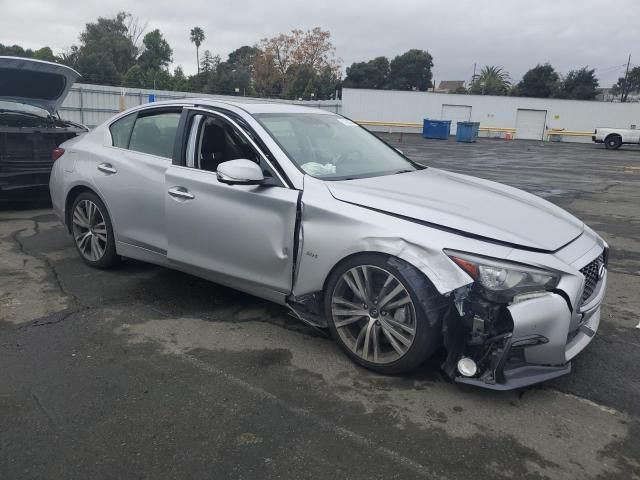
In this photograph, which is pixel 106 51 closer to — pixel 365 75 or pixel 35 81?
pixel 365 75

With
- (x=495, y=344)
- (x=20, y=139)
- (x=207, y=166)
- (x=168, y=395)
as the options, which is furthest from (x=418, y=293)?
(x=20, y=139)

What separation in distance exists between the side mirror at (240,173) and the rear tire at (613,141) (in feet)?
106

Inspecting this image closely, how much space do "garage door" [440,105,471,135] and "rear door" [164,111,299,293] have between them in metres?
43.0

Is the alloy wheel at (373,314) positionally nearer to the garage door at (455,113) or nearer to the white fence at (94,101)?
the white fence at (94,101)

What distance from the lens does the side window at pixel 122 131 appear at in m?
4.80

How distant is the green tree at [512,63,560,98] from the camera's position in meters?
65.6

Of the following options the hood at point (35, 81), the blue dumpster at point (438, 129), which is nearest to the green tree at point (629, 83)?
the blue dumpster at point (438, 129)

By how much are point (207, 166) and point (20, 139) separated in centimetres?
441

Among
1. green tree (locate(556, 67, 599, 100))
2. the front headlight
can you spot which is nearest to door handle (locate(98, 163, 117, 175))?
the front headlight

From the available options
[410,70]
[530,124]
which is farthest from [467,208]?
[410,70]

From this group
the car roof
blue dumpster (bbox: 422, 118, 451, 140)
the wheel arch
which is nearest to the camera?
the car roof

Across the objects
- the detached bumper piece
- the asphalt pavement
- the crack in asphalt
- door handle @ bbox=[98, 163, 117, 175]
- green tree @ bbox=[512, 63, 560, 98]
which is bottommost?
the asphalt pavement

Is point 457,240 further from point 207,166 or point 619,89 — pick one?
point 619,89

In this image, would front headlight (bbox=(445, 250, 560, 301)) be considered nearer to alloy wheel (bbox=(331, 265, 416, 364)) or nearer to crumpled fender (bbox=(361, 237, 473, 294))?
crumpled fender (bbox=(361, 237, 473, 294))
